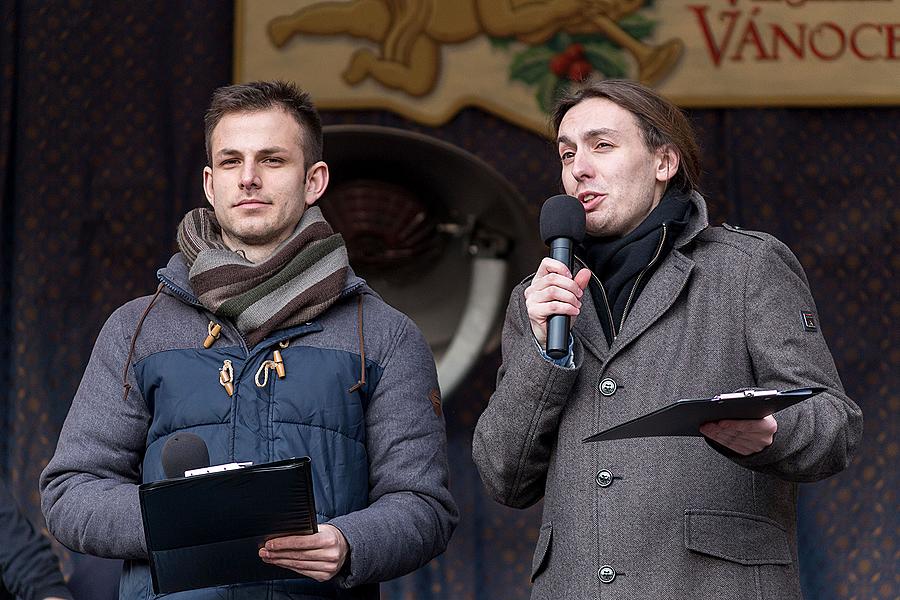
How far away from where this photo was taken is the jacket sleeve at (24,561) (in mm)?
3221

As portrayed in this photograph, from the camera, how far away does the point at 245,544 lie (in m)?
2.06

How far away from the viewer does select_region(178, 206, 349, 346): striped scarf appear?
2369mm

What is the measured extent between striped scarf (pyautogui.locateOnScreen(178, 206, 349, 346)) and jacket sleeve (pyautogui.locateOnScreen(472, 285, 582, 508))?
13.9 inches

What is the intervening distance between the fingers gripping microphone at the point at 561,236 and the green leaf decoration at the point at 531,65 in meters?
1.90

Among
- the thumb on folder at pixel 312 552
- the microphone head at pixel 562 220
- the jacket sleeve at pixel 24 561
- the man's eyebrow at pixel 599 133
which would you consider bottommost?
the jacket sleeve at pixel 24 561

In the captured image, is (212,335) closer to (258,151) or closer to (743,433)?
(258,151)

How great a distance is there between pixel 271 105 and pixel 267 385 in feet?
1.81

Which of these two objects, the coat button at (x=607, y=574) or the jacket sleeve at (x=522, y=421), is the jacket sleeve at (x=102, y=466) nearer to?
the jacket sleeve at (x=522, y=421)

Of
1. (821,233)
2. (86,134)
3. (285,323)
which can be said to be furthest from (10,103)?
(821,233)

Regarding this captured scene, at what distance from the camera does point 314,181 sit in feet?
8.48

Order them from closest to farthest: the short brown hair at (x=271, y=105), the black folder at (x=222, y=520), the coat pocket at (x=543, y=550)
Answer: the black folder at (x=222, y=520), the coat pocket at (x=543, y=550), the short brown hair at (x=271, y=105)

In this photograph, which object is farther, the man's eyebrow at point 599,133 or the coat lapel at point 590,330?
the man's eyebrow at point 599,133

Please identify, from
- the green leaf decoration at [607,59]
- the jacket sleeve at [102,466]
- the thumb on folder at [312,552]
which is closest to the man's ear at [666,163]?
the thumb on folder at [312,552]

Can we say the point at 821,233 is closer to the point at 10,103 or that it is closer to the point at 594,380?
the point at 594,380
